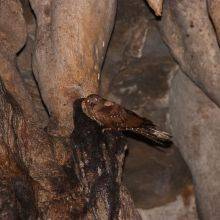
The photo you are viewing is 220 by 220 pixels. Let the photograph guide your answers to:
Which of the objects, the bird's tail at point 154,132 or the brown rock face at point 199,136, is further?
the brown rock face at point 199,136

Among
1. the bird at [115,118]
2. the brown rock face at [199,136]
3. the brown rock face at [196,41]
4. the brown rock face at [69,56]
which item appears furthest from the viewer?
the brown rock face at [199,136]

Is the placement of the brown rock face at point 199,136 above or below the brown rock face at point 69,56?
below

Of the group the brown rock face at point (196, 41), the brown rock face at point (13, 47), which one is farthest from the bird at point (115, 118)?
the brown rock face at point (196, 41)

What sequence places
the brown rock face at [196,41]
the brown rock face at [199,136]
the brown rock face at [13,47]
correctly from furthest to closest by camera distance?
the brown rock face at [199,136], the brown rock face at [196,41], the brown rock face at [13,47]

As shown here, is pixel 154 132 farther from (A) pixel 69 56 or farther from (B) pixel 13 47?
(B) pixel 13 47

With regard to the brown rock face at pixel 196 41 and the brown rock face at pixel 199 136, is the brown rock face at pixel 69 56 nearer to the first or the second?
the brown rock face at pixel 196 41

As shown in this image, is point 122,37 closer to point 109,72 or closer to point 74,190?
point 109,72

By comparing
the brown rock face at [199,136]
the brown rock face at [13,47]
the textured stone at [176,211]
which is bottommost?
the textured stone at [176,211]

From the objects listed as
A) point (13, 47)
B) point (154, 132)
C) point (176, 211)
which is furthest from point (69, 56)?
point (176, 211)
